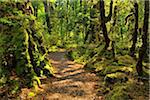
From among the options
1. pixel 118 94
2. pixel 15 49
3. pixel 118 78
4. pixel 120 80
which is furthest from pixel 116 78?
pixel 15 49

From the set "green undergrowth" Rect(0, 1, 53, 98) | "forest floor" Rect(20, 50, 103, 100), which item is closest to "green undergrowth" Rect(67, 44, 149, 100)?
"forest floor" Rect(20, 50, 103, 100)

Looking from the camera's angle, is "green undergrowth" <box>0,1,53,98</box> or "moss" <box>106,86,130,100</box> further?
"green undergrowth" <box>0,1,53,98</box>

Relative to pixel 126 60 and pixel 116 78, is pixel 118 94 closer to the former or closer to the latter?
pixel 116 78

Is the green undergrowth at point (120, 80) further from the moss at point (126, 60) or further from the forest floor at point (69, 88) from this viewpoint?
the forest floor at point (69, 88)

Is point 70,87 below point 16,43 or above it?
below

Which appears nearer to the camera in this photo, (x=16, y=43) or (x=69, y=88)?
(x=16, y=43)

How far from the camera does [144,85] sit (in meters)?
11.9

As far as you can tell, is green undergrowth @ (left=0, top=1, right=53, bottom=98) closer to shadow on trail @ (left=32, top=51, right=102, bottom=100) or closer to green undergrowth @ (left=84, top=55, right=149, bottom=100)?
shadow on trail @ (left=32, top=51, right=102, bottom=100)

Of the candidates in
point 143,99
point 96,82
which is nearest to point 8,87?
point 96,82

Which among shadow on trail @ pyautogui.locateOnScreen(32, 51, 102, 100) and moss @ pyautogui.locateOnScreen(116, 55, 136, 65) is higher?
moss @ pyautogui.locateOnScreen(116, 55, 136, 65)

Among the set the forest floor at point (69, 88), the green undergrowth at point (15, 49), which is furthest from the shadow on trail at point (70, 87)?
the green undergrowth at point (15, 49)

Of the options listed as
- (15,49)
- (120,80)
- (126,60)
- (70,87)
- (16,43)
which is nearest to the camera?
(15,49)

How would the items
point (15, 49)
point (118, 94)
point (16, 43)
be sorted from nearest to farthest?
1. point (118, 94)
2. point (15, 49)
3. point (16, 43)

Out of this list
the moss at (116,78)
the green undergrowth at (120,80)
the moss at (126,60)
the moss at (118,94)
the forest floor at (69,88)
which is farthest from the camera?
the moss at (126,60)
